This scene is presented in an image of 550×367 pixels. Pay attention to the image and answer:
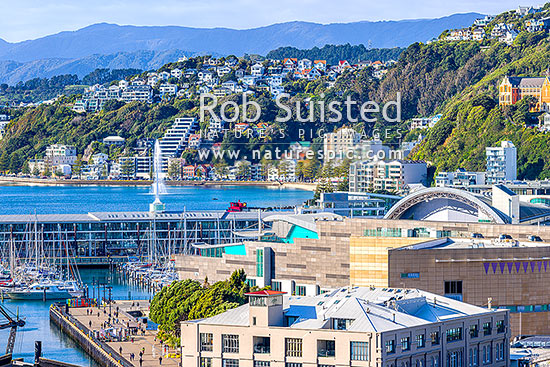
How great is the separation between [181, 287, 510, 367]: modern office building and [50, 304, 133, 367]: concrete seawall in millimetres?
7795

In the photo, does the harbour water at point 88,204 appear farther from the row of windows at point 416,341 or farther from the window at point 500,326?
the row of windows at point 416,341

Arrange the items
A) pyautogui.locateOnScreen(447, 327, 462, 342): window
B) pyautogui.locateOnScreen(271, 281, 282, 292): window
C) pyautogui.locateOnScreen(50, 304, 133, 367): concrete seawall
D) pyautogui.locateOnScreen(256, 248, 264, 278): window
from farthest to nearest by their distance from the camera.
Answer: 1. pyautogui.locateOnScreen(256, 248, 264, 278): window
2. pyautogui.locateOnScreen(271, 281, 282, 292): window
3. pyautogui.locateOnScreen(50, 304, 133, 367): concrete seawall
4. pyautogui.locateOnScreen(447, 327, 462, 342): window

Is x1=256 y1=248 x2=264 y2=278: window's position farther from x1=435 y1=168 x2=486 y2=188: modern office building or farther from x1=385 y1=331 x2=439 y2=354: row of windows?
x1=435 y1=168 x2=486 y2=188: modern office building

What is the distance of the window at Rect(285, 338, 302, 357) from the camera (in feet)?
76.5

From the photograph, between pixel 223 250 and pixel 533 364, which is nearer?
pixel 533 364

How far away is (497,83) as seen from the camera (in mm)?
127500

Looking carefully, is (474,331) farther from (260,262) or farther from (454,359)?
(260,262)

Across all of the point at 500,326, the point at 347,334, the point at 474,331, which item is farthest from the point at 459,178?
the point at 347,334

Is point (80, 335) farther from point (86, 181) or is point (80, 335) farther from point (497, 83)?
point (86, 181)

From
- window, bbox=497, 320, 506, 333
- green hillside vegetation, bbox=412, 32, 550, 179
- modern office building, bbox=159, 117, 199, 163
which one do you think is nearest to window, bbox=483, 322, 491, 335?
window, bbox=497, 320, 506, 333

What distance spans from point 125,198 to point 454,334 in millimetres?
100922

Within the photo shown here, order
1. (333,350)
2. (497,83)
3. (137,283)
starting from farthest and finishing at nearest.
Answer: (497,83), (137,283), (333,350)

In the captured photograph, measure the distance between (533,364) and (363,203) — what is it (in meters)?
40.6

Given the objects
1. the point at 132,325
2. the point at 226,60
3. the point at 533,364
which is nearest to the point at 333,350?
the point at 533,364
